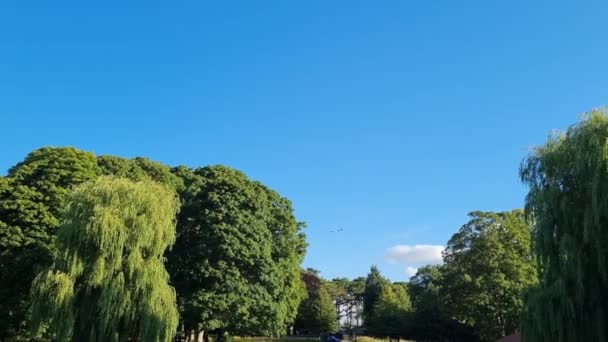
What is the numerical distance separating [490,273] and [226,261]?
2006 cm

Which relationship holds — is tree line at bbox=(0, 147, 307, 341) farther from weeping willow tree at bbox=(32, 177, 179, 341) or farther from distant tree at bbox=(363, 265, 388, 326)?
distant tree at bbox=(363, 265, 388, 326)

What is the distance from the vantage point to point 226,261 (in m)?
29.4

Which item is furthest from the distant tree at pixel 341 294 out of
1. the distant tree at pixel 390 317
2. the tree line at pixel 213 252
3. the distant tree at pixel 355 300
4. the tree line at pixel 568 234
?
the tree line at pixel 568 234

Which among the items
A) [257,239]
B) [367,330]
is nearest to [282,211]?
[257,239]

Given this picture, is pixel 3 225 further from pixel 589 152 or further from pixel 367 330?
pixel 367 330

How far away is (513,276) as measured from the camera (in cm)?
3722

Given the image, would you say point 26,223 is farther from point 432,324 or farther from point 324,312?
point 324,312

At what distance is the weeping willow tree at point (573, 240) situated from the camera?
603 inches

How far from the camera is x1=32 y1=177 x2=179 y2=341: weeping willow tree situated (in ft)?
65.6

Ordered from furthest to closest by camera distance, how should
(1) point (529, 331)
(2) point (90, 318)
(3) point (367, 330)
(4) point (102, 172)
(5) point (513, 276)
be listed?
(3) point (367, 330), (5) point (513, 276), (4) point (102, 172), (2) point (90, 318), (1) point (529, 331)

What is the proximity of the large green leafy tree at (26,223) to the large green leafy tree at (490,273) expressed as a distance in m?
27.3

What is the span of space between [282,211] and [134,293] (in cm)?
1857

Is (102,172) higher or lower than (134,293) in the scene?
higher

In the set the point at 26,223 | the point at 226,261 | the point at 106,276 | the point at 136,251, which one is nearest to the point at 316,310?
the point at 226,261
